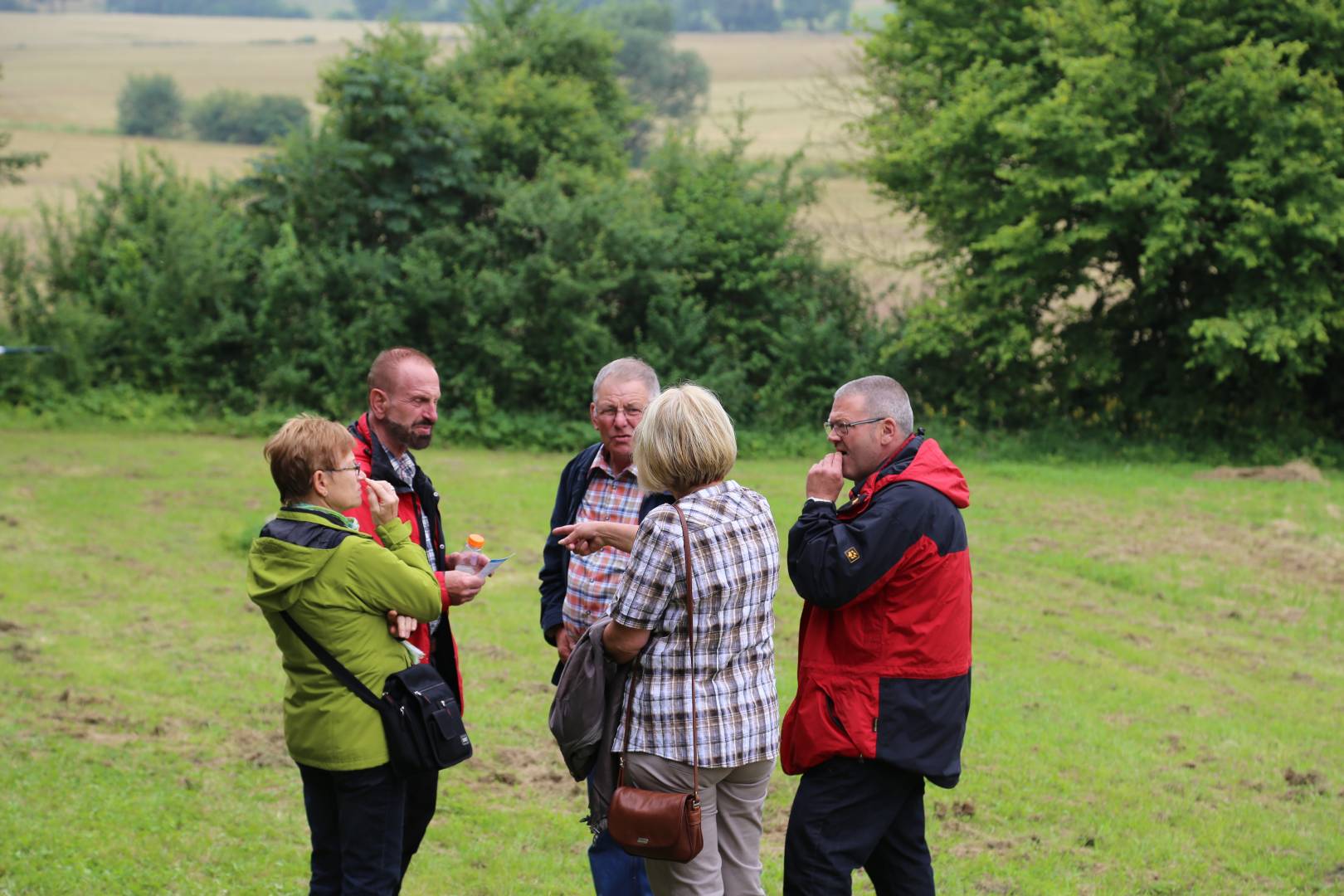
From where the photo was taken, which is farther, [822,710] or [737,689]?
[822,710]

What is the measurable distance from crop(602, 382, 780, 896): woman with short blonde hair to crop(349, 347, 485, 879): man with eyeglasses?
984 millimetres

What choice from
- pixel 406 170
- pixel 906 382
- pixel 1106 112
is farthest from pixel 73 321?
pixel 1106 112

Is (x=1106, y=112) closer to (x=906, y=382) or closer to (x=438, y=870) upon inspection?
(x=906, y=382)

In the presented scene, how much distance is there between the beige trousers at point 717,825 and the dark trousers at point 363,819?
74cm

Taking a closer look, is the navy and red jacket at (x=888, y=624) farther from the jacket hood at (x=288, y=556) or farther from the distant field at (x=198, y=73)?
the distant field at (x=198, y=73)

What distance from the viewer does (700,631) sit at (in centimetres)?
351

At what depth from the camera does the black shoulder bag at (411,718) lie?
12.1ft

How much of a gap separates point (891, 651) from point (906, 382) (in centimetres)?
1640

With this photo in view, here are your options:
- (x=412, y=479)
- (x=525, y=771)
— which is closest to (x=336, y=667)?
(x=412, y=479)

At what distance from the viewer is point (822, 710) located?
12.5 ft

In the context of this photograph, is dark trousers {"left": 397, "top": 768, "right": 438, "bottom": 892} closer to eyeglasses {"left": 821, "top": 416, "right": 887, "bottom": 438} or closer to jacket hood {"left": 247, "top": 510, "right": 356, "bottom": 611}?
jacket hood {"left": 247, "top": 510, "right": 356, "bottom": 611}

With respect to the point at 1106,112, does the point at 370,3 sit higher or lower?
higher

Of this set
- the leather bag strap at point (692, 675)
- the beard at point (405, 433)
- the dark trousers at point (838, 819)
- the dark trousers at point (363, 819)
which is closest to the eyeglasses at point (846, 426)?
the leather bag strap at point (692, 675)

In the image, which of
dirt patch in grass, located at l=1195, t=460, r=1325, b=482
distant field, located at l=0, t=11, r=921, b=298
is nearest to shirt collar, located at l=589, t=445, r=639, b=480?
dirt patch in grass, located at l=1195, t=460, r=1325, b=482
